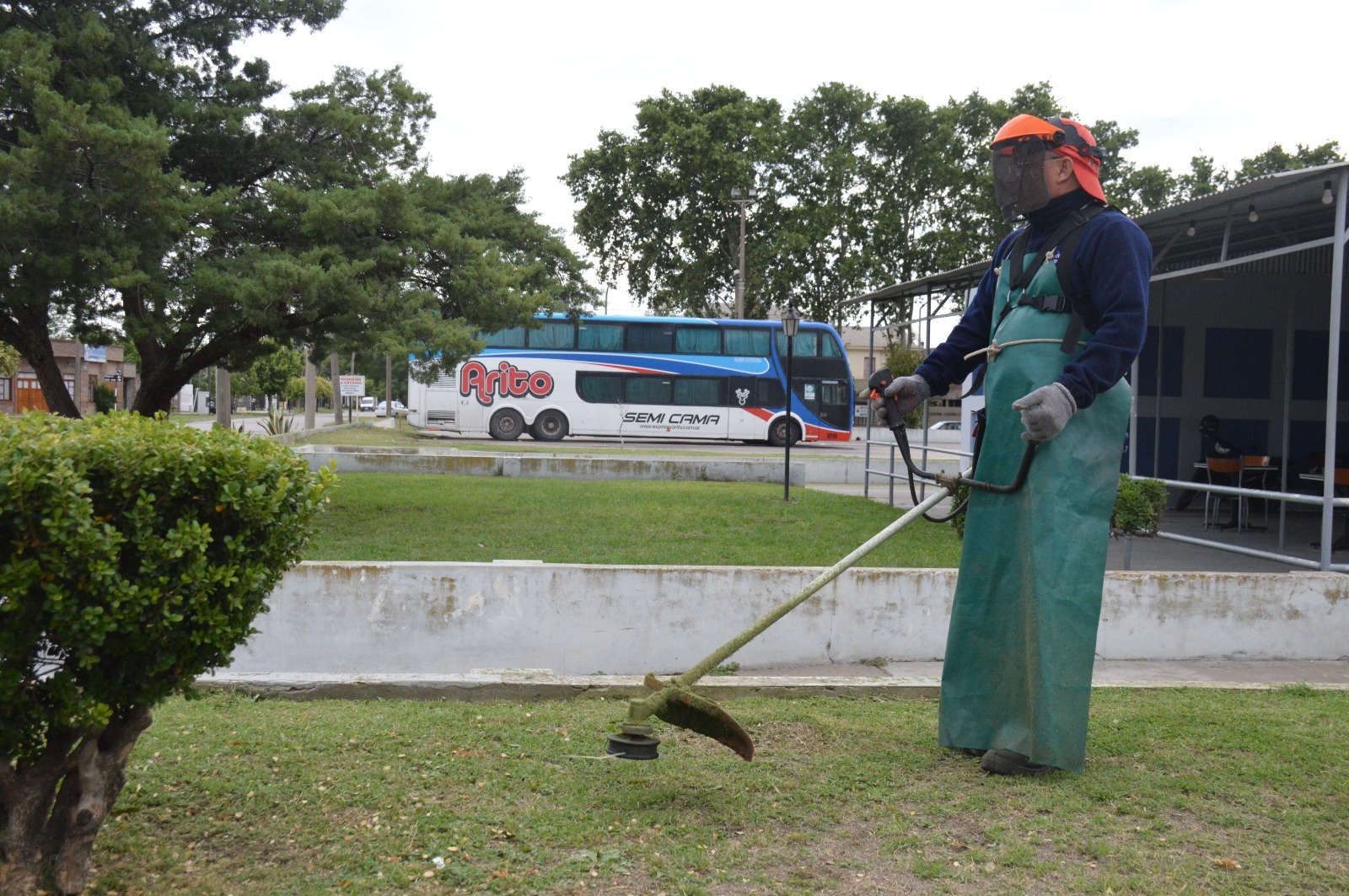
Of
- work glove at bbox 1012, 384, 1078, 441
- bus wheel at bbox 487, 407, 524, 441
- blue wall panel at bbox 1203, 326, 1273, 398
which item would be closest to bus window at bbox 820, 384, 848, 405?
bus wheel at bbox 487, 407, 524, 441

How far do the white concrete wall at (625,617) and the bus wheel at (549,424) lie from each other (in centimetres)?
2607

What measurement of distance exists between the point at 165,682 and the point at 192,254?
8.58 m

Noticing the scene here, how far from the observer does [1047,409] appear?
3473mm

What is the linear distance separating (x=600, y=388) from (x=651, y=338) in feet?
6.77

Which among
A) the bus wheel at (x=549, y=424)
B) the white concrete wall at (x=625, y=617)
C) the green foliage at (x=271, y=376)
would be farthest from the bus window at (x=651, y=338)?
the green foliage at (x=271, y=376)

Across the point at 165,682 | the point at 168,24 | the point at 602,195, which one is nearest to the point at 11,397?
the point at 602,195

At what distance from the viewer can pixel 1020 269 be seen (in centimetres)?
402

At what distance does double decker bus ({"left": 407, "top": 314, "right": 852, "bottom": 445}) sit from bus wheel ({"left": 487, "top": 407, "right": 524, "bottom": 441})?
0.10 feet

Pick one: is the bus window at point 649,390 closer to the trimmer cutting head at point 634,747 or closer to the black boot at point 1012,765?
the black boot at point 1012,765

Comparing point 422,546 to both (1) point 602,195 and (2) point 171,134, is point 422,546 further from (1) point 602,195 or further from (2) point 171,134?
→ (1) point 602,195

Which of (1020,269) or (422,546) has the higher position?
(1020,269)

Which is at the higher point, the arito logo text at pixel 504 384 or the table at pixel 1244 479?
the arito logo text at pixel 504 384

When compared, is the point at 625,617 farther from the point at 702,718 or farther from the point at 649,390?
the point at 649,390

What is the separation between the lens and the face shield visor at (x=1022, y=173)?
12.8 feet
